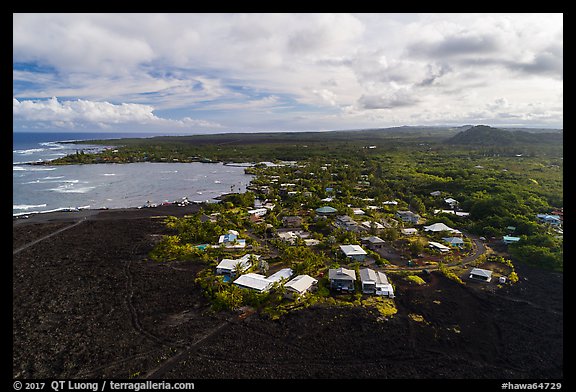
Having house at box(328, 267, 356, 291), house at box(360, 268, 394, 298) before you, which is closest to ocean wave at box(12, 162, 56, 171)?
house at box(328, 267, 356, 291)

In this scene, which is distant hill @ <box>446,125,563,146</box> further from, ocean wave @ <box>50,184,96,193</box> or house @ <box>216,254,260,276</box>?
ocean wave @ <box>50,184,96,193</box>

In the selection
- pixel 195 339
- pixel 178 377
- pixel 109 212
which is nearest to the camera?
pixel 178 377

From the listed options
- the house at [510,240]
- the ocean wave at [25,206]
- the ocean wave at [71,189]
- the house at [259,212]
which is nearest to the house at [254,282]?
the house at [259,212]

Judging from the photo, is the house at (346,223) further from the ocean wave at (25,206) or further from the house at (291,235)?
the ocean wave at (25,206)
